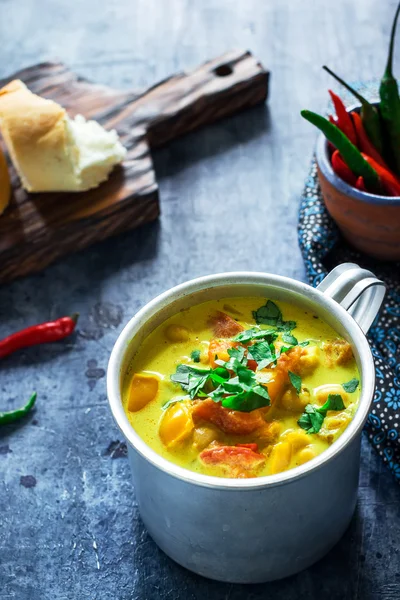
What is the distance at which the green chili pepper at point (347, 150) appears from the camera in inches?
107

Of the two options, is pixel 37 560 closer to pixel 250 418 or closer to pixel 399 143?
pixel 250 418

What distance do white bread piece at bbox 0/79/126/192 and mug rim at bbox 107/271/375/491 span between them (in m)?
1.09

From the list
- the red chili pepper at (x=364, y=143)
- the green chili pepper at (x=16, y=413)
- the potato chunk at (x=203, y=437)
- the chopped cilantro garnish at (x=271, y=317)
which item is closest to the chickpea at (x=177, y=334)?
the chopped cilantro garnish at (x=271, y=317)

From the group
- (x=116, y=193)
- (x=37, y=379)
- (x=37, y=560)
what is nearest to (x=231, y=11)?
(x=116, y=193)

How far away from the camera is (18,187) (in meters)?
3.30

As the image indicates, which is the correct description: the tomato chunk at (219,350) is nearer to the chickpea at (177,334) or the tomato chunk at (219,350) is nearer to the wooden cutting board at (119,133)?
the chickpea at (177,334)

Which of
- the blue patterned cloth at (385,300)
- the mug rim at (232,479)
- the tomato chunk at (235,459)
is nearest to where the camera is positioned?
the mug rim at (232,479)

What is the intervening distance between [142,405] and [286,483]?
49 centimetres

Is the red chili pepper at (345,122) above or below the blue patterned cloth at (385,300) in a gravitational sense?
above

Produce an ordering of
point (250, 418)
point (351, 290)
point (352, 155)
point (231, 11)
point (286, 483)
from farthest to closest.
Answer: point (231, 11) → point (352, 155) → point (351, 290) → point (250, 418) → point (286, 483)

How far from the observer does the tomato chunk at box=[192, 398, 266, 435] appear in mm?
2004

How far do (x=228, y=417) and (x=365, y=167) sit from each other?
47.5 inches

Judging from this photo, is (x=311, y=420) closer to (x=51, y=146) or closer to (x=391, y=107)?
(x=391, y=107)

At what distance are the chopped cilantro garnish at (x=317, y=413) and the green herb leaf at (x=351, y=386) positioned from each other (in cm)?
5
